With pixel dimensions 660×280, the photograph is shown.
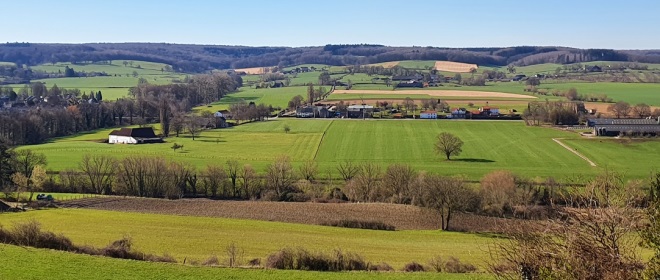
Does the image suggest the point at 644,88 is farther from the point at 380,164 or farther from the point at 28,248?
the point at 28,248

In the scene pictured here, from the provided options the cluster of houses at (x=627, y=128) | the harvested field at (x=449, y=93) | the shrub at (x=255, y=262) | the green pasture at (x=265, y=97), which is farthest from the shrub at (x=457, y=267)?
the harvested field at (x=449, y=93)

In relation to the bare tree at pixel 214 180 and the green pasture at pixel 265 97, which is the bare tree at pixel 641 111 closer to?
the green pasture at pixel 265 97

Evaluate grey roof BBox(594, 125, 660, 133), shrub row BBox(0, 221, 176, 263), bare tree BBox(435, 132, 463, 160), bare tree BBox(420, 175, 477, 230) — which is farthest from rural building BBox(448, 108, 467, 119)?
shrub row BBox(0, 221, 176, 263)

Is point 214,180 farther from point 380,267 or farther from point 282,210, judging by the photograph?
point 380,267

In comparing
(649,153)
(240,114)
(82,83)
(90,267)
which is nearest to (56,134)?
(240,114)

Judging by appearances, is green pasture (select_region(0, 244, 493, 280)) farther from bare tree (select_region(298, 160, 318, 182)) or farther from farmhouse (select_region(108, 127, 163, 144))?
farmhouse (select_region(108, 127, 163, 144))

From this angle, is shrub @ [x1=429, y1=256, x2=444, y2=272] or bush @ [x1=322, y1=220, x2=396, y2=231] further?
bush @ [x1=322, y1=220, x2=396, y2=231]

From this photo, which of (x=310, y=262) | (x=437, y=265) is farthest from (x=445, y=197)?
(x=310, y=262)
